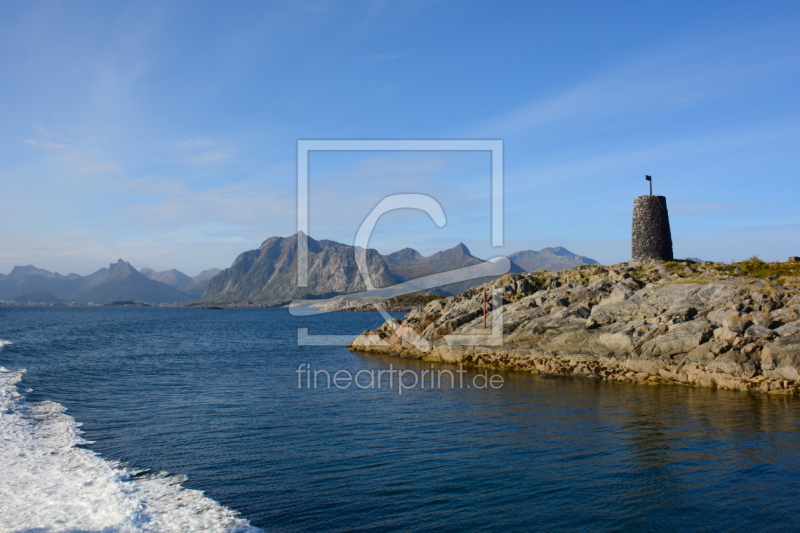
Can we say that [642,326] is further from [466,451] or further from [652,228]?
[466,451]

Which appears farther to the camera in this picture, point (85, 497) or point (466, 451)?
point (466, 451)

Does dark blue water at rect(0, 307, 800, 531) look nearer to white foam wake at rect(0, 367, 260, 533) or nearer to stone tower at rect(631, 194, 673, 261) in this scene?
white foam wake at rect(0, 367, 260, 533)

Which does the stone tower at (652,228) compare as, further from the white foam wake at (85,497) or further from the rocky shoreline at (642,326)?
the white foam wake at (85,497)

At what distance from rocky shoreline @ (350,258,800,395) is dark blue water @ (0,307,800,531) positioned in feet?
7.55

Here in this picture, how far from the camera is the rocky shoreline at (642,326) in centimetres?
3148

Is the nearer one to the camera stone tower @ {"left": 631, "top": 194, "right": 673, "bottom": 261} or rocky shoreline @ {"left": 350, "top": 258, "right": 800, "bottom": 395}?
rocky shoreline @ {"left": 350, "top": 258, "right": 800, "bottom": 395}

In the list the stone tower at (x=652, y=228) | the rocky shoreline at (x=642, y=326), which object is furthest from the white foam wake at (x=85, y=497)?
the stone tower at (x=652, y=228)

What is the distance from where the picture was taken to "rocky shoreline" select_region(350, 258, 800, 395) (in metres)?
31.5

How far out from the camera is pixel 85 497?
610 inches

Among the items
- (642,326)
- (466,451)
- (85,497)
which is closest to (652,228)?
(642,326)

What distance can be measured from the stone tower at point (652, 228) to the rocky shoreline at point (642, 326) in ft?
7.97

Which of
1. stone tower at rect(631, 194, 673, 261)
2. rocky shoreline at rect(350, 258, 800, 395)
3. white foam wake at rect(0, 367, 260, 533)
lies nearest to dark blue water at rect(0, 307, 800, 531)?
white foam wake at rect(0, 367, 260, 533)

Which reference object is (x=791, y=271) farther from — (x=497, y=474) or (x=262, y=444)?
(x=262, y=444)

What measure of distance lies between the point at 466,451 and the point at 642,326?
76.7 ft
